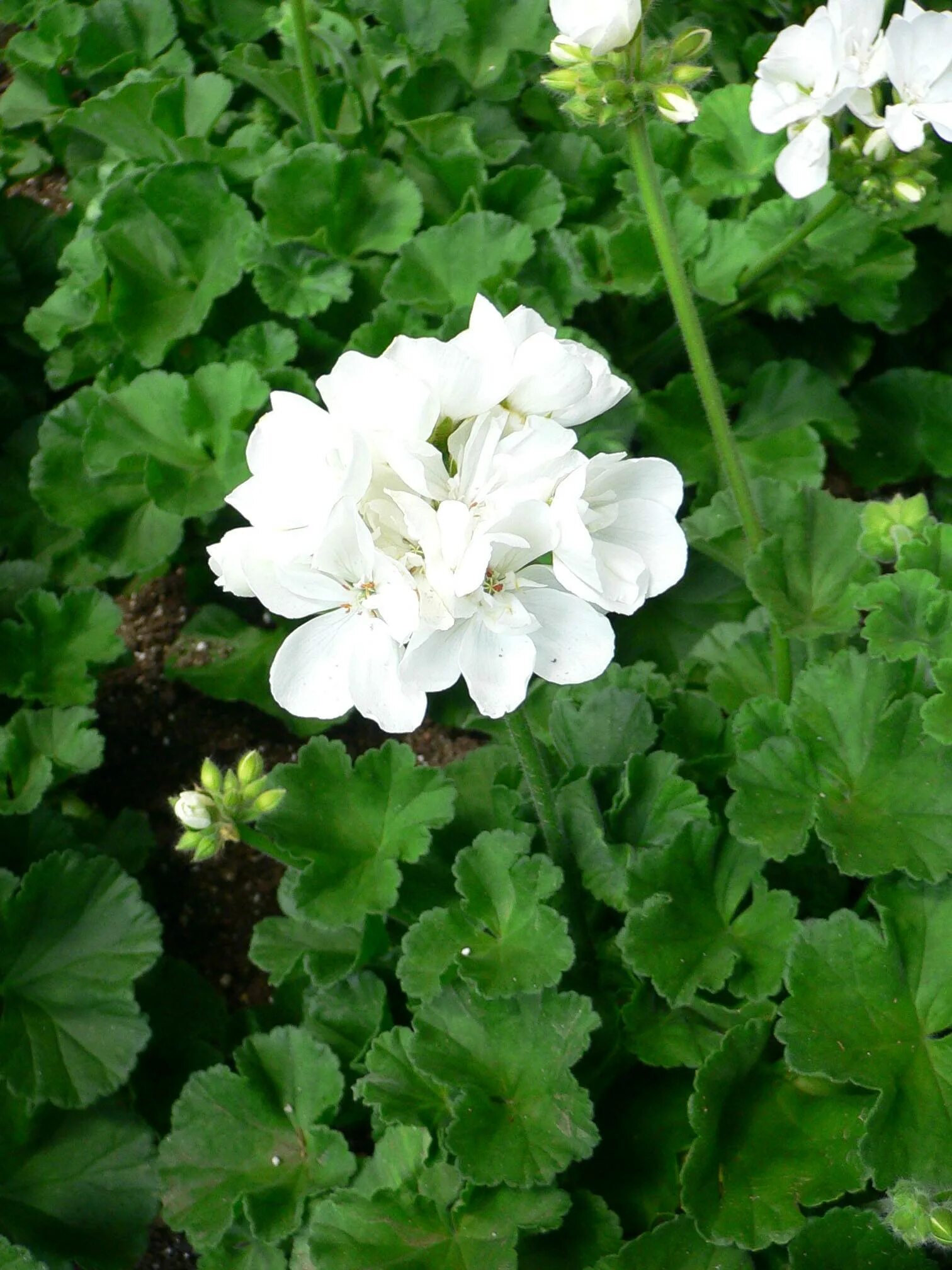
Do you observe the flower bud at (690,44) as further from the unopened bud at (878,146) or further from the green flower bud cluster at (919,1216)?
the green flower bud cluster at (919,1216)

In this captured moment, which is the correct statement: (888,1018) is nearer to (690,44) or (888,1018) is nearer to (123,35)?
(690,44)

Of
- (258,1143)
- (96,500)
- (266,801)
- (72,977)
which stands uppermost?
(266,801)

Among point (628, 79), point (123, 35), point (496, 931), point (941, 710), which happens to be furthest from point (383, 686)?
point (123, 35)

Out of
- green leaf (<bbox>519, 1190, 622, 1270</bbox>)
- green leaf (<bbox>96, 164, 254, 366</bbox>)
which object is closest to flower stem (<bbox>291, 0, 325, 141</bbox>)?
green leaf (<bbox>96, 164, 254, 366</bbox>)

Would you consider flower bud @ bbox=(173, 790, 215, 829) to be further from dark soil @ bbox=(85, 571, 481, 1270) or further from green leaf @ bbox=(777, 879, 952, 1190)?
dark soil @ bbox=(85, 571, 481, 1270)

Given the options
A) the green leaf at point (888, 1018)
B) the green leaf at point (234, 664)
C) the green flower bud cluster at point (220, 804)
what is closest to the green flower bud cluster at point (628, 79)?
the green flower bud cluster at point (220, 804)

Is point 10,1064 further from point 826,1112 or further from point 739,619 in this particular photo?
point 739,619
